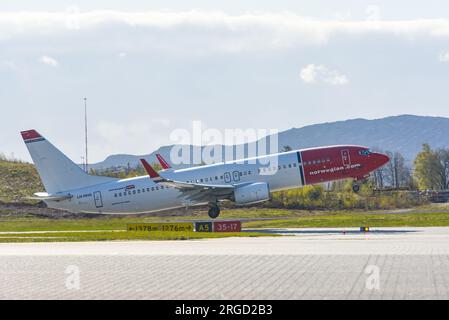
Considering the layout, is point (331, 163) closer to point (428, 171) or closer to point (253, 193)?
point (253, 193)

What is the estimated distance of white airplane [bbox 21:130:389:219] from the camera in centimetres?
6269

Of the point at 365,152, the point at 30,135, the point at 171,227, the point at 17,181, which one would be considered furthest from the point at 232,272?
the point at 17,181

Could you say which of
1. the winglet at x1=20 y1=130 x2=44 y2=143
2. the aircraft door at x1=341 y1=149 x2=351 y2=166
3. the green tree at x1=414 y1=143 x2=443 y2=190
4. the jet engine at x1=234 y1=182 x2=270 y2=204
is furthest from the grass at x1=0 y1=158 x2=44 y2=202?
the green tree at x1=414 y1=143 x2=443 y2=190

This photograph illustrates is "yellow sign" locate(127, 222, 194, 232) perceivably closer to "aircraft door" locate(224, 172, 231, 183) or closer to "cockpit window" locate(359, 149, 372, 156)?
"aircraft door" locate(224, 172, 231, 183)

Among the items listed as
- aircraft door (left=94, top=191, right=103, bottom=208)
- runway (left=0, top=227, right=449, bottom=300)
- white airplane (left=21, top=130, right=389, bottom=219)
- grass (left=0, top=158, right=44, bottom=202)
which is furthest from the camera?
grass (left=0, top=158, right=44, bottom=202)

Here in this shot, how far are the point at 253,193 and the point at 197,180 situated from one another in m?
4.54

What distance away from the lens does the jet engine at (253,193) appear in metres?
62.1

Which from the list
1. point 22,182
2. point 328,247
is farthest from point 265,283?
point 22,182

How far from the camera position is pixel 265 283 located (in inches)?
835

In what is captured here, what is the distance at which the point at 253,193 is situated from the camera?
62.1m

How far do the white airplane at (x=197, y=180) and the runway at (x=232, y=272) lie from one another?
27.4 meters
